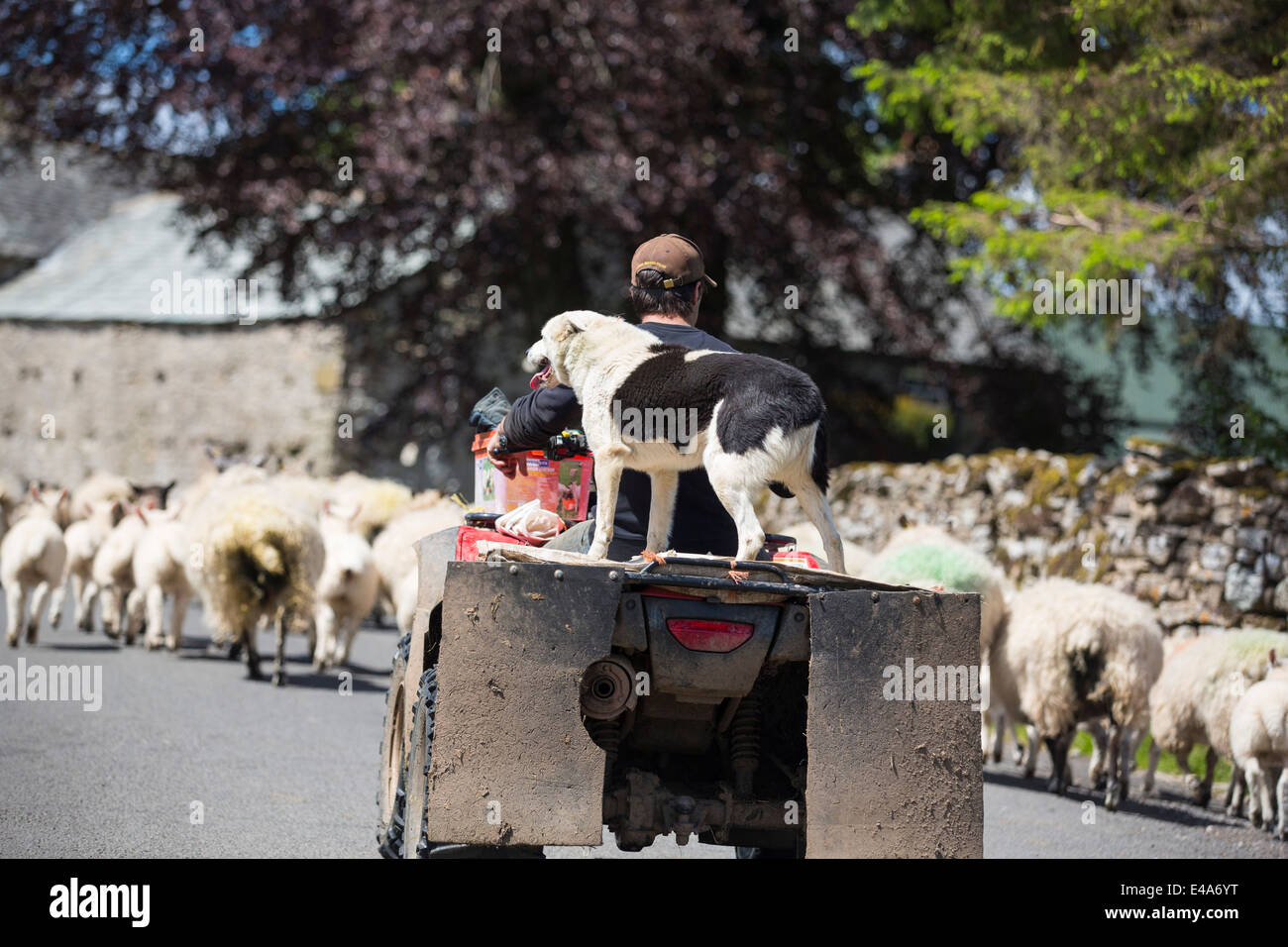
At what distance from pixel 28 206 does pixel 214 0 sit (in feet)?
63.9

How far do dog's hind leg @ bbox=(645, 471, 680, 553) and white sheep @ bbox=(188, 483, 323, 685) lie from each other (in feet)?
24.0

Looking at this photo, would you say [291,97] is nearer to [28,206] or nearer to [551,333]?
[551,333]

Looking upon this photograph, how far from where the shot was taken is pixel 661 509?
452 centimetres

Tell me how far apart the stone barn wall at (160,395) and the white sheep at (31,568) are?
11346mm

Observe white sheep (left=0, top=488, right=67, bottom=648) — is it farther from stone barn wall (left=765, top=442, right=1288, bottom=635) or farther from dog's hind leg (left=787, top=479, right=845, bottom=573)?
dog's hind leg (left=787, top=479, right=845, bottom=573)

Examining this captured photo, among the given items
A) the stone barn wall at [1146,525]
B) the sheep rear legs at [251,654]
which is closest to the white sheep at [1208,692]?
the stone barn wall at [1146,525]

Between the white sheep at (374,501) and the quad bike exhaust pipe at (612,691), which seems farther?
the white sheep at (374,501)

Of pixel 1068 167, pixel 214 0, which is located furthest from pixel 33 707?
pixel 214 0

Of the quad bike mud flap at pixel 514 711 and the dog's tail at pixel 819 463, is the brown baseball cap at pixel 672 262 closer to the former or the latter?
the dog's tail at pixel 819 463

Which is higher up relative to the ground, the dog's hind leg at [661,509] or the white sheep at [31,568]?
the dog's hind leg at [661,509]

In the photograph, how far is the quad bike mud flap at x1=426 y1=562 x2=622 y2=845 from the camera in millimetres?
3814

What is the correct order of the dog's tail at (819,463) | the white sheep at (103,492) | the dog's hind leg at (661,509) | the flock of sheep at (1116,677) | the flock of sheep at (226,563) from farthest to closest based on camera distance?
the white sheep at (103,492) < the flock of sheep at (226,563) < the flock of sheep at (1116,677) < the dog's hind leg at (661,509) < the dog's tail at (819,463)

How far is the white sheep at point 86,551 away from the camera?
46.8 feet

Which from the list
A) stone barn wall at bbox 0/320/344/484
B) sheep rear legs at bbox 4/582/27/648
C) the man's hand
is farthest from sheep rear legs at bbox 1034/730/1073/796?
stone barn wall at bbox 0/320/344/484
